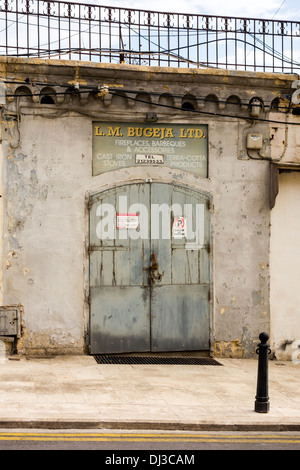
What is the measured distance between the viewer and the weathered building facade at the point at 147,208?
1118cm

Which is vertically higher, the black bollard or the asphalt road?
the black bollard

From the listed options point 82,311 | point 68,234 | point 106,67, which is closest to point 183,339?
point 82,311

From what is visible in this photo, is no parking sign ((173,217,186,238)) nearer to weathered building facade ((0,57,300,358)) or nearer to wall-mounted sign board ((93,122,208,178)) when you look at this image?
weathered building facade ((0,57,300,358))

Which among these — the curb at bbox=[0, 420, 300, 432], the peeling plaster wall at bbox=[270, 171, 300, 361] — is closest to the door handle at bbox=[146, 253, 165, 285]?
the peeling plaster wall at bbox=[270, 171, 300, 361]

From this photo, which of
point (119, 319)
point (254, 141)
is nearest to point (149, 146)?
point (254, 141)

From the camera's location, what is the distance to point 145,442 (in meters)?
7.07

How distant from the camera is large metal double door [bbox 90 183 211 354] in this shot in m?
11.4

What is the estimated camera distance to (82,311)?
11.3m

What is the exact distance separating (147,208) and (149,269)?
1.10 m

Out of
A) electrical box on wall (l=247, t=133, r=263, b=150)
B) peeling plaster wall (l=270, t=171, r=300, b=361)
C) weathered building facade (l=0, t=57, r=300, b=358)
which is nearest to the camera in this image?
weathered building facade (l=0, t=57, r=300, b=358)

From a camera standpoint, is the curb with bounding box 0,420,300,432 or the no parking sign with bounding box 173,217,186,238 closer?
the curb with bounding box 0,420,300,432

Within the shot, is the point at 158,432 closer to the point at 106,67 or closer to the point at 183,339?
the point at 183,339

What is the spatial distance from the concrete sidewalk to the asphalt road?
0.17 m
